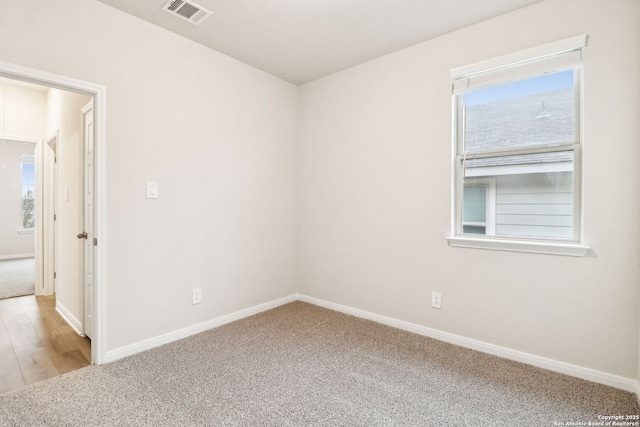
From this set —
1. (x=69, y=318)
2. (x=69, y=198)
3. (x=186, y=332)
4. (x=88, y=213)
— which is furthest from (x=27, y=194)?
(x=186, y=332)

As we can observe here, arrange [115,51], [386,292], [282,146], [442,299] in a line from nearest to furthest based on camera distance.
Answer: [115,51], [442,299], [386,292], [282,146]

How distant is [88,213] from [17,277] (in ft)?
12.7

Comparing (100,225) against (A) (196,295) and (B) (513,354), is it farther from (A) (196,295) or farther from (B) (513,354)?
(B) (513,354)

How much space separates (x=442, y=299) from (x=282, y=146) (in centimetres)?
232

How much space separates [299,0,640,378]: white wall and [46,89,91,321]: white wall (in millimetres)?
2211

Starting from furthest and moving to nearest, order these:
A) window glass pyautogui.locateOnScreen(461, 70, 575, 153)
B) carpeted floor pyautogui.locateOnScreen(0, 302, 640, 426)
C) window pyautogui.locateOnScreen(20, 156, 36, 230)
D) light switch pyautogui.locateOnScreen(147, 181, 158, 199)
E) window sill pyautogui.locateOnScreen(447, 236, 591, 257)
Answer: window pyautogui.locateOnScreen(20, 156, 36, 230), light switch pyautogui.locateOnScreen(147, 181, 158, 199), window glass pyautogui.locateOnScreen(461, 70, 575, 153), window sill pyautogui.locateOnScreen(447, 236, 591, 257), carpeted floor pyautogui.locateOnScreen(0, 302, 640, 426)

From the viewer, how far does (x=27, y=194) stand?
7023 mm

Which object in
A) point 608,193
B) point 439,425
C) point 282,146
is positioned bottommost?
point 439,425

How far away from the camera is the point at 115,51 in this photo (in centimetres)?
235

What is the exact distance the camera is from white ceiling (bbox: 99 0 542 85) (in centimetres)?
228

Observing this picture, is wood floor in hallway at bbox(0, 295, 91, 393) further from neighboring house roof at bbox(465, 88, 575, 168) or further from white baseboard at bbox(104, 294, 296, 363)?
neighboring house roof at bbox(465, 88, 575, 168)

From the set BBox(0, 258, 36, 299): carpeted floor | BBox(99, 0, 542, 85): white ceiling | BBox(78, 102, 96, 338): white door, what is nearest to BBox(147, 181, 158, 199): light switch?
BBox(78, 102, 96, 338): white door

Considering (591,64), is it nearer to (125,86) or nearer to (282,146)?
(282,146)

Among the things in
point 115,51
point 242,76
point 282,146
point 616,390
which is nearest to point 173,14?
point 115,51
